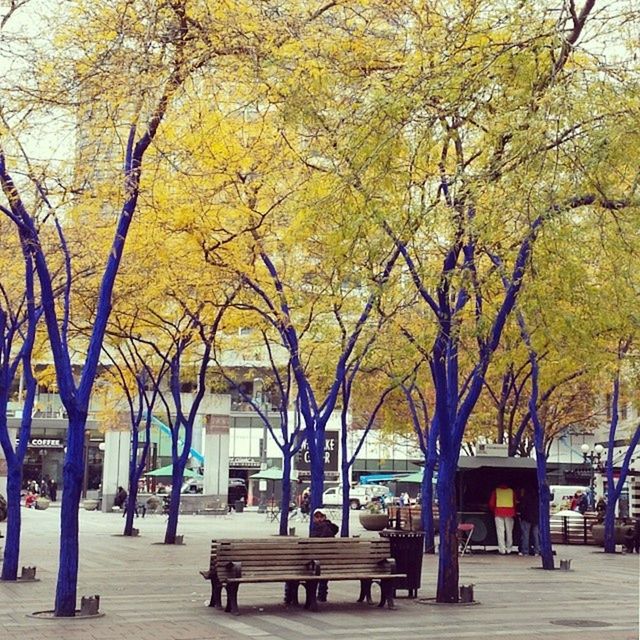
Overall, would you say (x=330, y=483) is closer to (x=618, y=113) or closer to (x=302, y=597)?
(x=302, y=597)

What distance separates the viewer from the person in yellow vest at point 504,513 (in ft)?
85.4

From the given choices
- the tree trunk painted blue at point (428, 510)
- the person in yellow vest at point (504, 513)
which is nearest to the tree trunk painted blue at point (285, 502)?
the tree trunk painted blue at point (428, 510)

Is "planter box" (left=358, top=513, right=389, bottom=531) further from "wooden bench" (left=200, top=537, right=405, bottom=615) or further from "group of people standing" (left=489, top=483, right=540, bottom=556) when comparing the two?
"wooden bench" (left=200, top=537, right=405, bottom=615)

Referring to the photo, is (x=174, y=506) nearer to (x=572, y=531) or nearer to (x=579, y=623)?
(x=572, y=531)

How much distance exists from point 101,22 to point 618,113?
605 cm

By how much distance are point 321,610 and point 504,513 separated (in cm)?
1425

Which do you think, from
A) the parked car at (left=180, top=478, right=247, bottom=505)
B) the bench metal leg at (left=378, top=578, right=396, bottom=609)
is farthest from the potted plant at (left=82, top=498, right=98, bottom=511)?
the bench metal leg at (left=378, top=578, right=396, bottom=609)

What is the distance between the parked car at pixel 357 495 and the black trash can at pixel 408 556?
4243 centimetres

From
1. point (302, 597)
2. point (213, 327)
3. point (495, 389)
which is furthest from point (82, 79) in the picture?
point (495, 389)

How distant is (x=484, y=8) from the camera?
11.8m

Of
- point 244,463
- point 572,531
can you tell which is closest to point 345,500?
point 572,531

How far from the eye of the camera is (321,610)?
13188mm

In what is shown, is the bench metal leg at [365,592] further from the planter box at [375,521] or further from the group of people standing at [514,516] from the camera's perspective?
the planter box at [375,521]

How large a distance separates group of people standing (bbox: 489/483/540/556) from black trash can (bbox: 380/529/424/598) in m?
11.3
